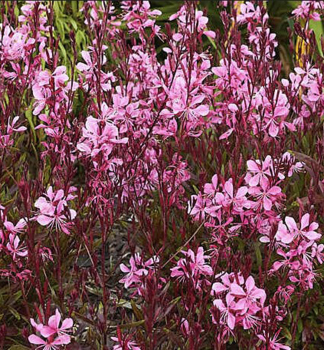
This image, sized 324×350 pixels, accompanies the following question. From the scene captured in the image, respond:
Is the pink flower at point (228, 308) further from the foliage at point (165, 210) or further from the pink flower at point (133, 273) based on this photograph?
the pink flower at point (133, 273)

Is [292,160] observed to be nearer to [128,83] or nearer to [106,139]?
[128,83]

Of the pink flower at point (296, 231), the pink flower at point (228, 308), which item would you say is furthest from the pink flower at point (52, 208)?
the pink flower at point (296, 231)

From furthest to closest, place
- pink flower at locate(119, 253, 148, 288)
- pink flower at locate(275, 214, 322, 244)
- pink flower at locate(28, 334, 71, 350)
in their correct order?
pink flower at locate(119, 253, 148, 288) → pink flower at locate(275, 214, 322, 244) → pink flower at locate(28, 334, 71, 350)

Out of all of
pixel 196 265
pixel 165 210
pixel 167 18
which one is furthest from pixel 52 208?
pixel 167 18

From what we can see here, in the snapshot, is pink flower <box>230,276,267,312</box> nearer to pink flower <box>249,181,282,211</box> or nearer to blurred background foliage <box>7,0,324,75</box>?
pink flower <box>249,181,282,211</box>

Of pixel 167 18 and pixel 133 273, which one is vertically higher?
pixel 133 273

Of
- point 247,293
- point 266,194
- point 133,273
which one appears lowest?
point 133,273

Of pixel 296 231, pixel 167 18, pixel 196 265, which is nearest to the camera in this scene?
pixel 296 231

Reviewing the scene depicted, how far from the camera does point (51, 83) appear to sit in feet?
8.28

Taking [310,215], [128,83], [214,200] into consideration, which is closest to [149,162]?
[128,83]

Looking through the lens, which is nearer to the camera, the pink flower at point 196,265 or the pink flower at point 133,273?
the pink flower at point 196,265

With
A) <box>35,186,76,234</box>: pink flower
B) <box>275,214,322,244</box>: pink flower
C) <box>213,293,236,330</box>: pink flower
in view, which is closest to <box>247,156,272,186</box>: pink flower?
<box>275,214,322,244</box>: pink flower

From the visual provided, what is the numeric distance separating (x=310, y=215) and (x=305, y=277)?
0.24 meters

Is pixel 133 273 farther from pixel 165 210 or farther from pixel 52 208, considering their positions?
pixel 52 208
